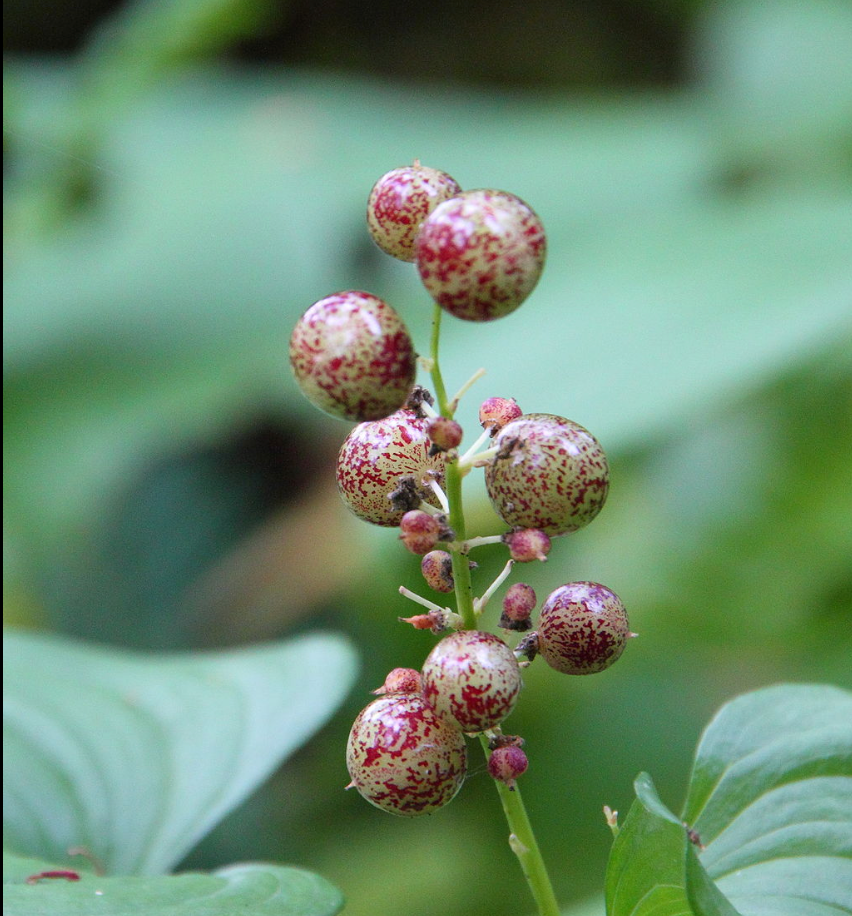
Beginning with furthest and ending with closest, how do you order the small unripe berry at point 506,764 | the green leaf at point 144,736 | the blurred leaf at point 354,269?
the blurred leaf at point 354,269, the green leaf at point 144,736, the small unripe berry at point 506,764

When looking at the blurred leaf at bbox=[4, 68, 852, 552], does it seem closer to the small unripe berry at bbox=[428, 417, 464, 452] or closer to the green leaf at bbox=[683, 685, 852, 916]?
the green leaf at bbox=[683, 685, 852, 916]

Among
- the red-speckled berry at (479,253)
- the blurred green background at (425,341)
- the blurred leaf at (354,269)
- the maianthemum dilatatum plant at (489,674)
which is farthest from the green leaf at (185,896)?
the blurred leaf at (354,269)

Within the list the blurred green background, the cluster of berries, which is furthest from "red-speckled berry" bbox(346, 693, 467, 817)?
the blurred green background

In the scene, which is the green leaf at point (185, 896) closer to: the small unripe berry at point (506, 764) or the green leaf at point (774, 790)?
the small unripe berry at point (506, 764)

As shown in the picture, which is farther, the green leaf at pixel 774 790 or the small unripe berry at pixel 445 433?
the green leaf at pixel 774 790

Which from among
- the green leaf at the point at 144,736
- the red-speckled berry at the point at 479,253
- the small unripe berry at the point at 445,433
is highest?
the red-speckled berry at the point at 479,253

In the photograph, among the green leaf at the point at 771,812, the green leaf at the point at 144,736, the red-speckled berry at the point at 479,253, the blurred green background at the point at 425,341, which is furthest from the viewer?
the blurred green background at the point at 425,341
